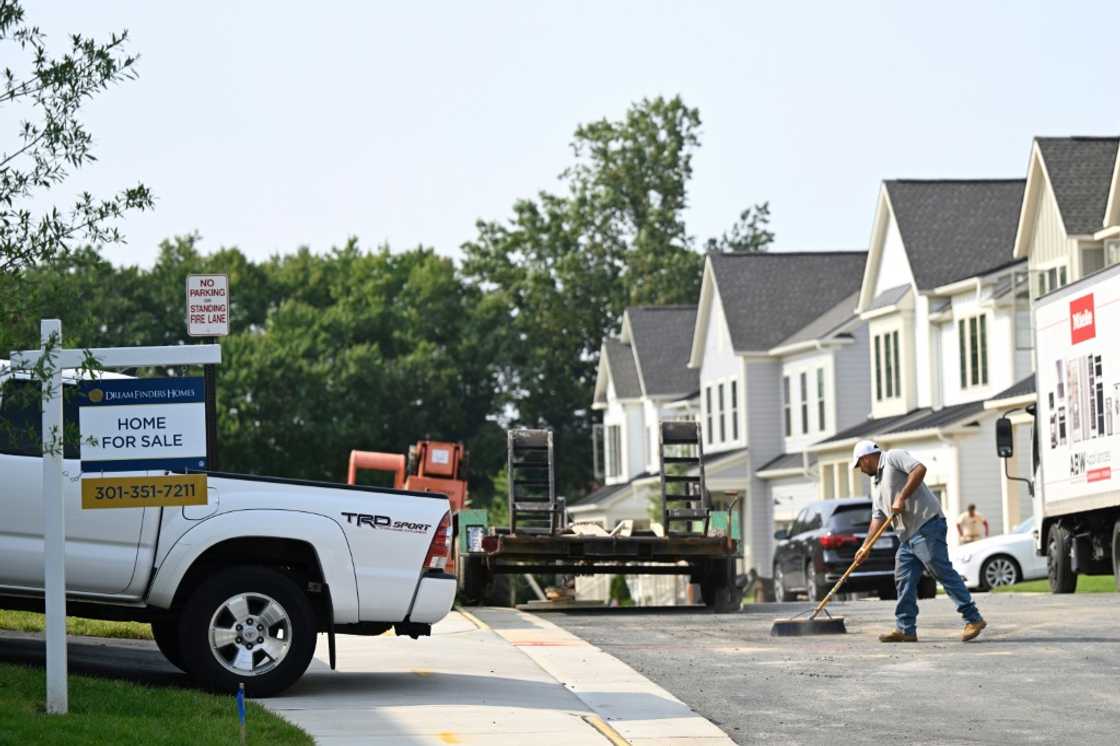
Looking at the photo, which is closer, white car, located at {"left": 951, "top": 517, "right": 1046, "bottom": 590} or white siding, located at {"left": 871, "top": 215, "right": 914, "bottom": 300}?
white car, located at {"left": 951, "top": 517, "right": 1046, "bottom": 590}

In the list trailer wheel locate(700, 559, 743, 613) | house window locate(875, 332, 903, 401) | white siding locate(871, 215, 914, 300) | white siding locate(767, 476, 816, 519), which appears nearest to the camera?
trailer wheel locate(700, 559, 743, 613)

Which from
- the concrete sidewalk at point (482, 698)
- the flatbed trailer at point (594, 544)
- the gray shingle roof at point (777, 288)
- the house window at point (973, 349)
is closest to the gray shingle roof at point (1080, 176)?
the house window at point (973, 349)

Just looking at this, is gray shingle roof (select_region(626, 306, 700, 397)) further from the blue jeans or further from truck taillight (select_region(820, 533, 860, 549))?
the blue jeans

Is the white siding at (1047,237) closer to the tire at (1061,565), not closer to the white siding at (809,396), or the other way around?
the white siding at (809,396)

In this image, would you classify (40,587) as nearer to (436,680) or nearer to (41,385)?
(41,385)

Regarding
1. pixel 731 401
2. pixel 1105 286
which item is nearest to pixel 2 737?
pixel 1105 286

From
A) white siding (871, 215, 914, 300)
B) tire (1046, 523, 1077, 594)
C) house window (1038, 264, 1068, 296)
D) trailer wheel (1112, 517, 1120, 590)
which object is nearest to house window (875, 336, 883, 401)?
white siding (871, 215, 914, 300)

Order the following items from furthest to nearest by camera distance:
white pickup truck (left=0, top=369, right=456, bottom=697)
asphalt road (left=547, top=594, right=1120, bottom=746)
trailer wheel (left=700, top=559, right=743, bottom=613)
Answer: trailer wheel (left=700, top=559, right=743, bottom=613), white pickup truck (left=0, top=369, right=456, bottom=697), asphalt road (left=547, top=594, right=1120, bottom=746)

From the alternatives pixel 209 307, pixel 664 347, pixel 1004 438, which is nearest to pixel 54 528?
pixel 209 307

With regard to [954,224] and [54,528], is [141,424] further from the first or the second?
[954,224]

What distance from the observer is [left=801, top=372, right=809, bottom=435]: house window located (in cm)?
5528

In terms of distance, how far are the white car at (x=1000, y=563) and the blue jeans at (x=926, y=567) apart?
15.3 m

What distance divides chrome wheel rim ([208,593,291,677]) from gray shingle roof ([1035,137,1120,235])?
96.1ft

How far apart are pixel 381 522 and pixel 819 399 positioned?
41621mm
